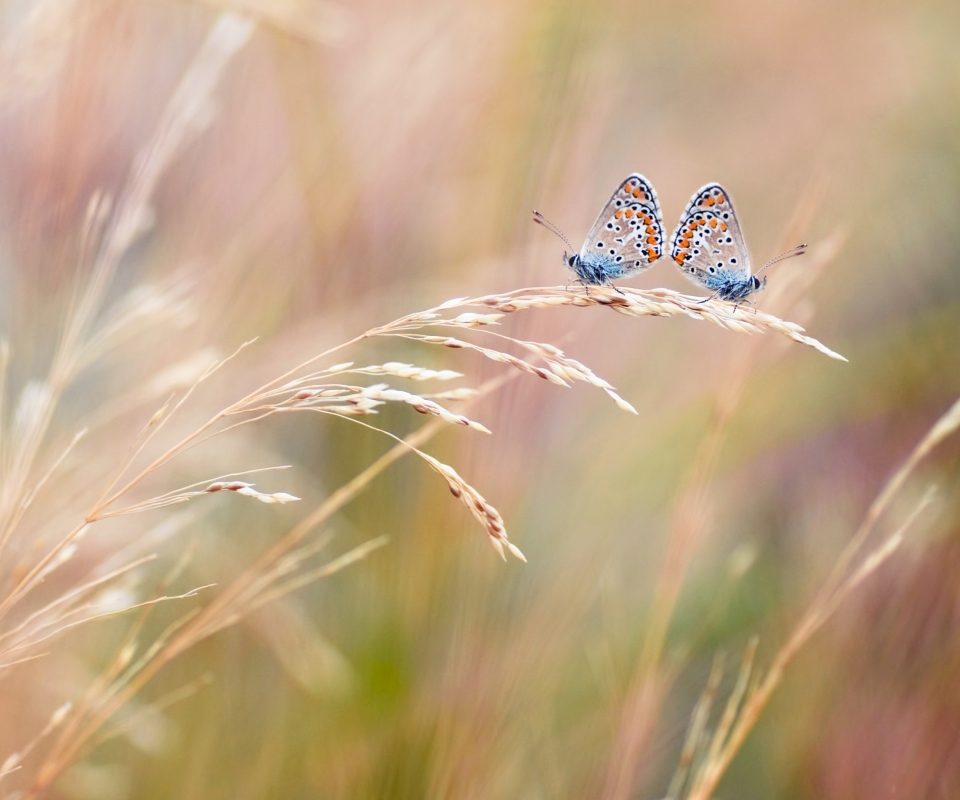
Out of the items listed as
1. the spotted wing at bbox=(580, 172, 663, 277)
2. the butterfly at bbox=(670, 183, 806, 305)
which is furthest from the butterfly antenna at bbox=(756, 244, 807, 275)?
the spotted wing at bbox=(580, 172, 663, 277)

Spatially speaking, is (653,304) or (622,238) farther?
(622,238)

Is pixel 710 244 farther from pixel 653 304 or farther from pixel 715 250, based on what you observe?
pixel 653 304

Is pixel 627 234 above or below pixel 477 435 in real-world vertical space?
above

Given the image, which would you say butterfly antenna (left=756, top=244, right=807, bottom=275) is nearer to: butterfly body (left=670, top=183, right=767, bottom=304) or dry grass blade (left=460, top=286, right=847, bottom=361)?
butterfly body (left=670, top=183, right=767, bottom=304)

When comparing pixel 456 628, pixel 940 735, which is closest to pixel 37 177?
pixel 456 628

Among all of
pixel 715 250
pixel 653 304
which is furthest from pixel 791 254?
pixel 653 304

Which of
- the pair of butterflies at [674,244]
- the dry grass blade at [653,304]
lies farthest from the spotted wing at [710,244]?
the dry grass blade at [653,304]
